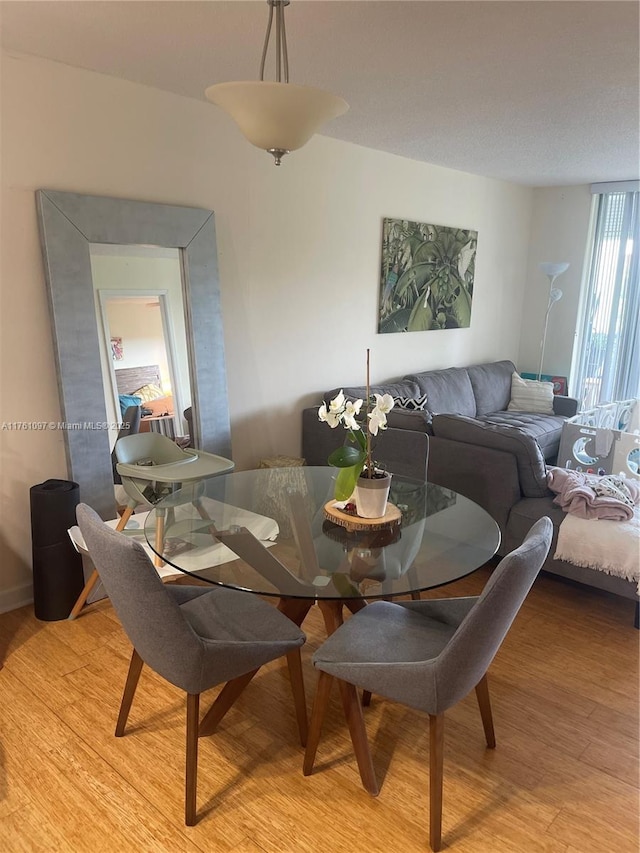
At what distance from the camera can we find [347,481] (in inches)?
85.7

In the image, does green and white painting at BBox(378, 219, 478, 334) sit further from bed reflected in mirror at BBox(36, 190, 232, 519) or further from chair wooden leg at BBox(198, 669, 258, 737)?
chair wooden leg at BBox(198, 669, 258, 737)

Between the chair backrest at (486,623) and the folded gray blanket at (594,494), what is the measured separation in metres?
1.44

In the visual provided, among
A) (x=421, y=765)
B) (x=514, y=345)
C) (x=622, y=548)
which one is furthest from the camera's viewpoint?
(x=514, y=345)

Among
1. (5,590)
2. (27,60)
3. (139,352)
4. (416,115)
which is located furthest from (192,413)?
(416,115)

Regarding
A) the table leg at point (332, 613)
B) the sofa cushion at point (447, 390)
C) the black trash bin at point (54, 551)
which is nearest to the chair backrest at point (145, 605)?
the table leg at point (332, 613)

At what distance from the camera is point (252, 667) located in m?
1.87

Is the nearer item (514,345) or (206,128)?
(206,128)

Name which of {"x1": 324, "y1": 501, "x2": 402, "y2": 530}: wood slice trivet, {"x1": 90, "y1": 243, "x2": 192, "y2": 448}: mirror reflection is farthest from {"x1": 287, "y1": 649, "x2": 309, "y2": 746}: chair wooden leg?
{"x1": 90, "y1": 243, "x2": 192, "y2": 448}: mirror reflection

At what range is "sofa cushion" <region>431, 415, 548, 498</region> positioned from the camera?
10.3ft

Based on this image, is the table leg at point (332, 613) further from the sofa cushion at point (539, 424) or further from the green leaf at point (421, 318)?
the green leaf at point (421, 318)

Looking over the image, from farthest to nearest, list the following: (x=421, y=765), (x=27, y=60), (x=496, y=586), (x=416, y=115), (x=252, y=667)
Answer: (x=416, y=115) → (x=27, y=60) → (x=421, y=765) → (x=252, y=667) → (x=496, y=586)

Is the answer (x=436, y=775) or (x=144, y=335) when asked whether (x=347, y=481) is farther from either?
(x=144, y=335)

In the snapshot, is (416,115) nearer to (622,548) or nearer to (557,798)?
(622,548)

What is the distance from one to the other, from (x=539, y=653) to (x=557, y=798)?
82cm
